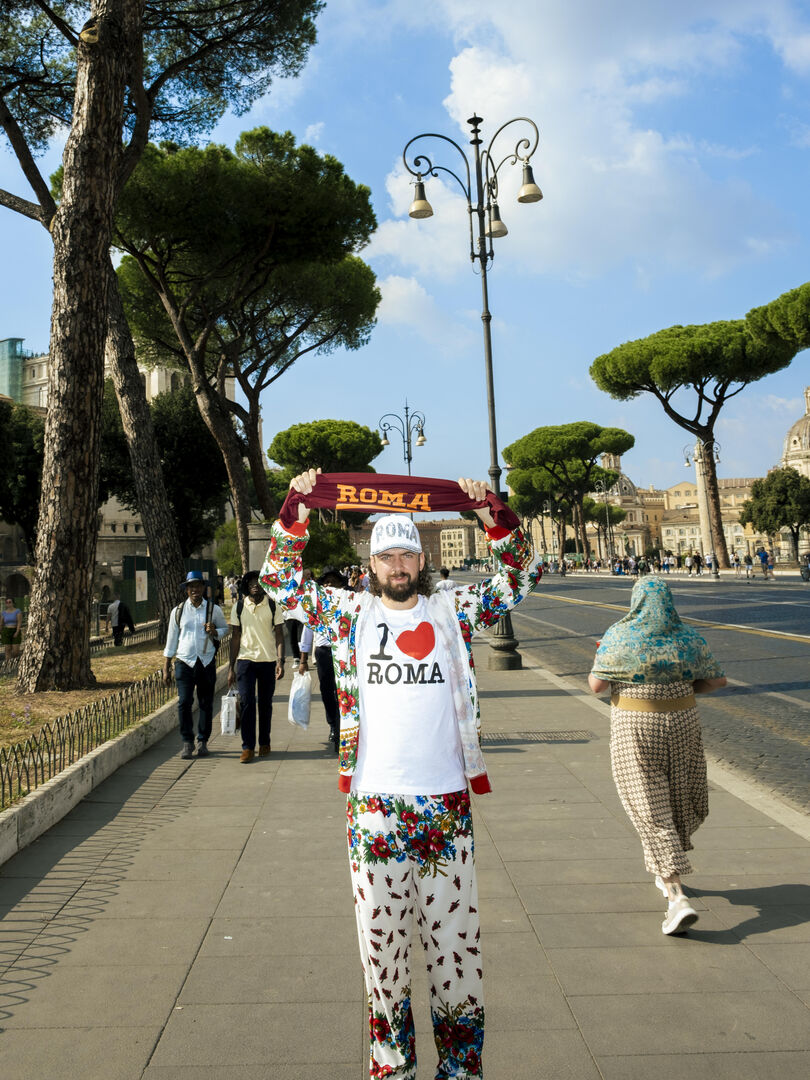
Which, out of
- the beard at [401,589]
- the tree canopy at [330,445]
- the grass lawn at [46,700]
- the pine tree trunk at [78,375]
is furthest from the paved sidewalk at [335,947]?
the tree canopy at [330,445]

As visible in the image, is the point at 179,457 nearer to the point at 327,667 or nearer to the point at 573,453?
the point at 327,667

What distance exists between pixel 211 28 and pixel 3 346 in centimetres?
8566

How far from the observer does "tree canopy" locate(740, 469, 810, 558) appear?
71.2m

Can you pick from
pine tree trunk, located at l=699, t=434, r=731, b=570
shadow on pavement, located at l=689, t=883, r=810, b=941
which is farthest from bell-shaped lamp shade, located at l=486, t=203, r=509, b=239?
pine tree trunk, located at l=699, t=434, r=731, b=570

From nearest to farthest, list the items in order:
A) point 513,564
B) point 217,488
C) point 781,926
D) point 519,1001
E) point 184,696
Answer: point 513,564 < point 519,1001 < point 781,926 < point 184,696 < point 217,488

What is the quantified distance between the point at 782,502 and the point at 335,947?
244 ft

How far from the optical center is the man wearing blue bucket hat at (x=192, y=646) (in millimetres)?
8109

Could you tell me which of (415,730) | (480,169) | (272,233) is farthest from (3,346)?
(415,730)

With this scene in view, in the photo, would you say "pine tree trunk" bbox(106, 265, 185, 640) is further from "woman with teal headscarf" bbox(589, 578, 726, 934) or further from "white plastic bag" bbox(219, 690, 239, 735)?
"woman with teal headscarf" bbox(589, 578, 726, 934)

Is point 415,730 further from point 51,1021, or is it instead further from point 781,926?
point 781,926

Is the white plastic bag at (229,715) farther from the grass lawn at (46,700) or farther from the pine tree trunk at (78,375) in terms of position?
the pine tree trunk at (78,375)

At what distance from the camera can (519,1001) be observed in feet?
10.7

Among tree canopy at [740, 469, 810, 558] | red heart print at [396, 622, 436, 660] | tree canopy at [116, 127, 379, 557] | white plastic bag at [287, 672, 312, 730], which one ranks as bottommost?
white plastic bag at [287, 672, 312, 730]

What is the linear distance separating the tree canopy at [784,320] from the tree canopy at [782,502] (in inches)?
1244
